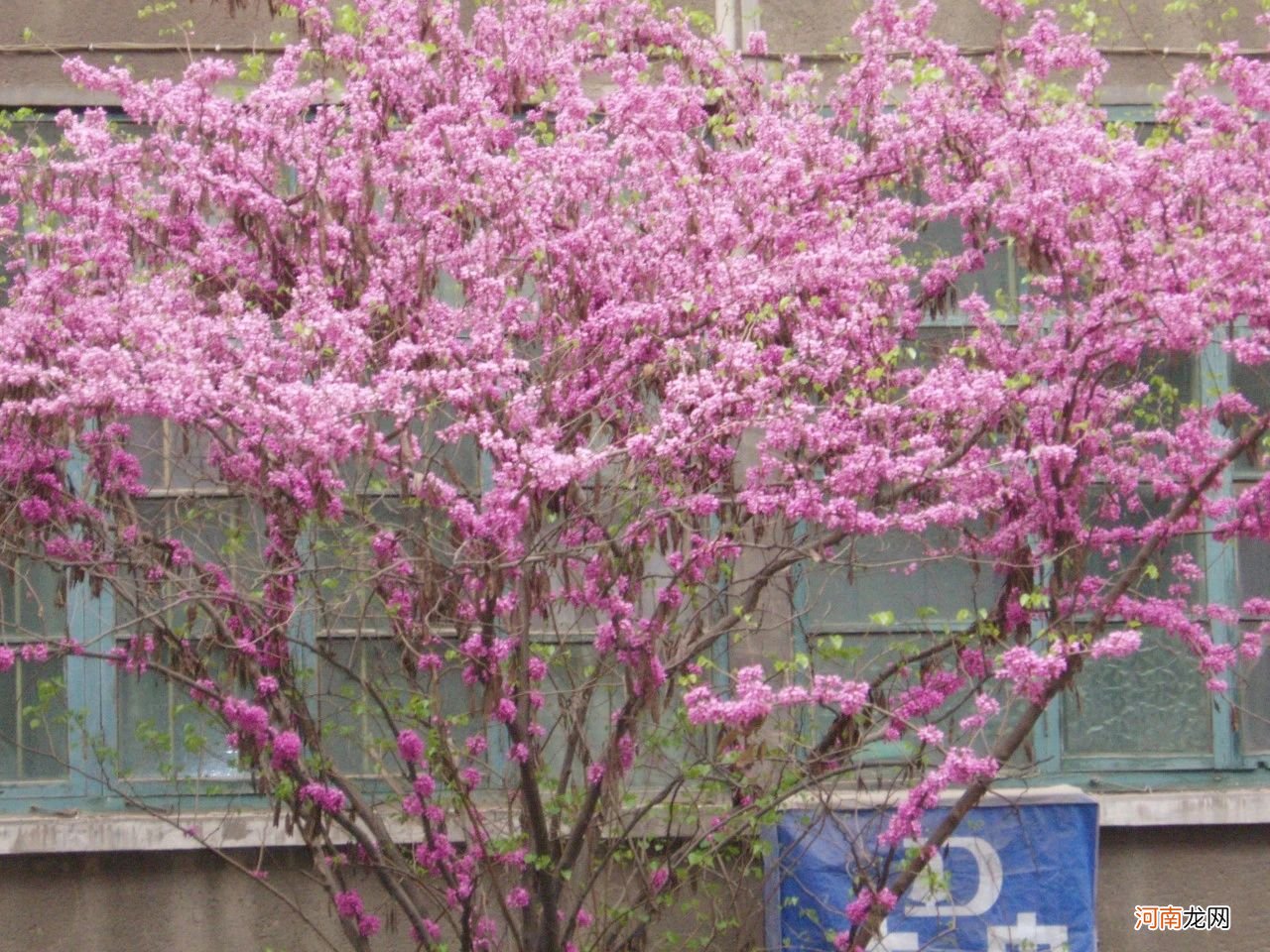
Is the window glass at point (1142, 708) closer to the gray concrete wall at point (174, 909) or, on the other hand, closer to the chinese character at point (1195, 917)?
the gray concrete wall at point (174, 909)

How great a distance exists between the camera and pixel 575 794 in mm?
6184

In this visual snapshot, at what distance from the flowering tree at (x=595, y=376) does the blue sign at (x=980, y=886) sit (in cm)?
31

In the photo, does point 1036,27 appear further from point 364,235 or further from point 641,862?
point 641,862

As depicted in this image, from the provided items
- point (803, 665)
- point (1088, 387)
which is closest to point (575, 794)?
point (803, 665)

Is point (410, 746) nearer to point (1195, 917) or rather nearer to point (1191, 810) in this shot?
point (1191, 810)

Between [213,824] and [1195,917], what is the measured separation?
4004 millimetres

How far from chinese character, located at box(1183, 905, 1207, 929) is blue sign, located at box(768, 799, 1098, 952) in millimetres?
796

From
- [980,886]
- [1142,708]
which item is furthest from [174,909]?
[1142,708]

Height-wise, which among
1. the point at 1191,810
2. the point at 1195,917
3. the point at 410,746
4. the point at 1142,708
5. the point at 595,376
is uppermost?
the point at 595,376

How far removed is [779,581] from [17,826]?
319 centimetres

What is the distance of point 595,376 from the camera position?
5.72 meters

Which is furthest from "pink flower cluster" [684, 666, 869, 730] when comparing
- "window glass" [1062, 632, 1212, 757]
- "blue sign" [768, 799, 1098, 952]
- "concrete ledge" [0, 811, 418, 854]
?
"window glass" [1062, 632, 1212, 757]

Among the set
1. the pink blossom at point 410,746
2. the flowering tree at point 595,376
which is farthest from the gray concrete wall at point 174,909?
the pink blossom at point 410,746

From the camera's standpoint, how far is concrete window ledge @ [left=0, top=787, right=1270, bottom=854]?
6.99 metres
